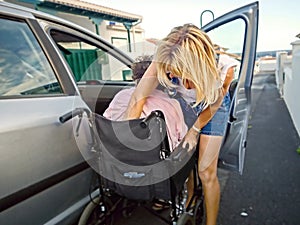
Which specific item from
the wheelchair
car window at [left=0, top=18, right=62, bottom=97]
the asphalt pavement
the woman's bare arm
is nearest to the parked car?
car window at [left=0, top=18, right=62, bottom=97]

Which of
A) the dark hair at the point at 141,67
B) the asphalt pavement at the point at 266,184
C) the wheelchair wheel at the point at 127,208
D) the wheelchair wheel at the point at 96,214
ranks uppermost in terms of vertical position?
the dark hair at the point at 141,67

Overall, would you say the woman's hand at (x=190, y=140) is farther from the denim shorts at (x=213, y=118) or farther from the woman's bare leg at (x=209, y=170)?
the woman's bare leg at (x=209, y=170)

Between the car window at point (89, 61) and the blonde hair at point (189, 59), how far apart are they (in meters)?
0.93

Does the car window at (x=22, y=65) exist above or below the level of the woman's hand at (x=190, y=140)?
above

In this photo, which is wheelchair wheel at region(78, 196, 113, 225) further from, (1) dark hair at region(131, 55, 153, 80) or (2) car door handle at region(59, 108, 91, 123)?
(1) dark hair at region(131, 55, 153, 80)

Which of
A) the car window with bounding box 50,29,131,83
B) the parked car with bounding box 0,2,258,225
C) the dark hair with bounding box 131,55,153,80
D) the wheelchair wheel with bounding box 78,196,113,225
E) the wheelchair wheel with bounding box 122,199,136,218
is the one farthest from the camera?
the car window with bounding box 50,29,131,83

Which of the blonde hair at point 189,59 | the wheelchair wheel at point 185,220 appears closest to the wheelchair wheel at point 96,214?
the wheelchair wheel at point 185,220

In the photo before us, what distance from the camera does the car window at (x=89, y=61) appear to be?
2279 millimetres

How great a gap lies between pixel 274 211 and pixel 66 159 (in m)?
1.78

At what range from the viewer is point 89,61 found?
6223 millimetres

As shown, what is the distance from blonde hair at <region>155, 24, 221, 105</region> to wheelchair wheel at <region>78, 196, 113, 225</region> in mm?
926

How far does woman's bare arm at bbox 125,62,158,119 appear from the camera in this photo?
1424 millimetres

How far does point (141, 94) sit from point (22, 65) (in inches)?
28.4

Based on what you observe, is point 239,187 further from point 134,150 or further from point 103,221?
point 134,150
